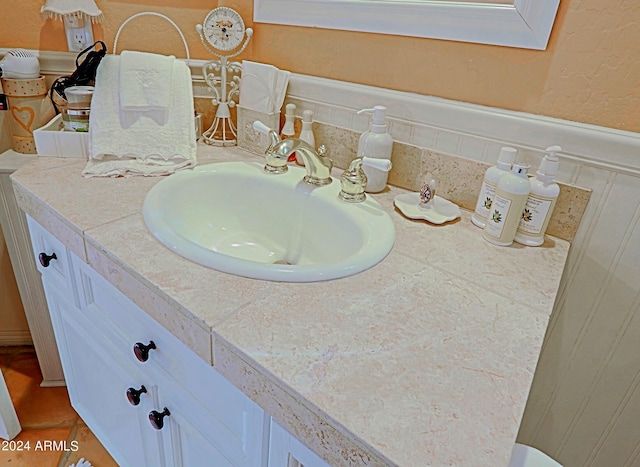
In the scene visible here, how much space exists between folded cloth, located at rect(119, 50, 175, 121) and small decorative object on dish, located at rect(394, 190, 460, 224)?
0.63 meters

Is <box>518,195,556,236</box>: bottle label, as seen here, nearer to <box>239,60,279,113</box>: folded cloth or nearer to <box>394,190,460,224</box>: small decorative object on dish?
<box>394,190,460,224</box>: small decorative object on dish

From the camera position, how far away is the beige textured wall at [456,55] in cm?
70

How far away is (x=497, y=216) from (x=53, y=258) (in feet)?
3.16

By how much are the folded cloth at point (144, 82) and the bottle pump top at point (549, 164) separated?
2.82ft

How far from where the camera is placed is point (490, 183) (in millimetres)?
805

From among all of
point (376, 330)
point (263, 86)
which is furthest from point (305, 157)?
point (376, 330)

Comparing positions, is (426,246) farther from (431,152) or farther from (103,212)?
(103,212)

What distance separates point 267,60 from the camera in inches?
46.1

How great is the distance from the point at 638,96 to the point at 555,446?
0.83 m

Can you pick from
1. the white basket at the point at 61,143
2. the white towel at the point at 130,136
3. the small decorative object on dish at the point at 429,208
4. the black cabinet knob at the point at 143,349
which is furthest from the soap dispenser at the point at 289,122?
the black cabinet knob at the point at 143,349

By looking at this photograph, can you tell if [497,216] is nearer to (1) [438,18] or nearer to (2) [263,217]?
(1) [438,18]

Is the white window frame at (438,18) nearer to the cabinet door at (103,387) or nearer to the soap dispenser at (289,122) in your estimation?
the soap dispenser at (289,122)

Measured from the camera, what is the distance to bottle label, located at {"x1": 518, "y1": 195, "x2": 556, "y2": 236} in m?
0.76

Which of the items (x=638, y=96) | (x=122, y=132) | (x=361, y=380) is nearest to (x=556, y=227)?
(x=638, y=96)
